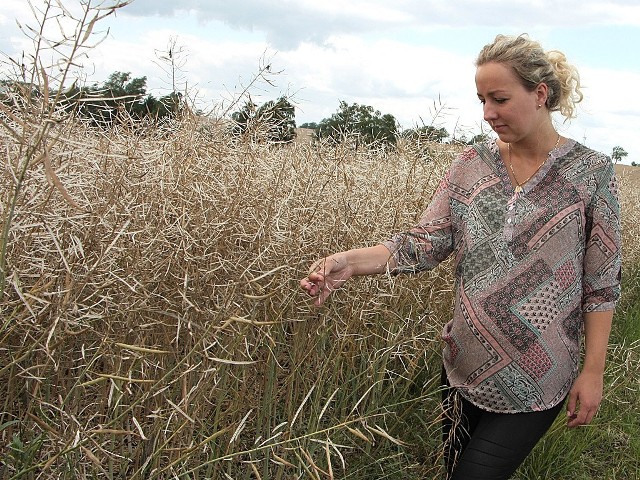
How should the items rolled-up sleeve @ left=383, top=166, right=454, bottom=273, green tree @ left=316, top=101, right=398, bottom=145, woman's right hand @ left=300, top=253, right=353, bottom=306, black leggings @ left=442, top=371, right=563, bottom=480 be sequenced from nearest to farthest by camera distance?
woman's right hand @ left=300, top=253, right=353, bottom=306, black leggings @ left=442, top=371, right=563, bottom=480, rolled-up sleeve @ left=383, top=166, right=454, bottom=273, green tree @ left=316, top=101, right=398, bottom=145

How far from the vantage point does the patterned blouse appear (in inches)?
96.6

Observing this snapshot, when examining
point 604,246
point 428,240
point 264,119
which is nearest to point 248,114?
point 264,119

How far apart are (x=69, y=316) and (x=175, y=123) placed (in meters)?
1.18

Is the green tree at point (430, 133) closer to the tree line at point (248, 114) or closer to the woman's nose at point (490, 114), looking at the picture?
the tree line at point (248, 114)

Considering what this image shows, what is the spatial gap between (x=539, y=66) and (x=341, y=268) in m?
0.86

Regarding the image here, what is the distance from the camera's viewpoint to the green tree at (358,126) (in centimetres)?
400

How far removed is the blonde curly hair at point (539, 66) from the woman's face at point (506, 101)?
0.02m

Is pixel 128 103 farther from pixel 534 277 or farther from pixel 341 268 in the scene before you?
pixel 534 277

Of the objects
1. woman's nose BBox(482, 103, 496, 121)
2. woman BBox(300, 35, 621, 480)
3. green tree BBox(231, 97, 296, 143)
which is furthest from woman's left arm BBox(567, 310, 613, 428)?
green tree BBox(231, 97, 296, 143)

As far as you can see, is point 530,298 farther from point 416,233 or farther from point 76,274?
point 76,274

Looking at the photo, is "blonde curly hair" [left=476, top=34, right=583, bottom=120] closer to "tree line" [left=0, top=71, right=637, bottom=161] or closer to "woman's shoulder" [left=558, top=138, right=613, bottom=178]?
"woman's shoulder" [left=558, top=138, right=613, bottom=178]

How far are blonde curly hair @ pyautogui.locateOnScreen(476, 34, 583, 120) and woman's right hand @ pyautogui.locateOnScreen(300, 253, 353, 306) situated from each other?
763 millimetres

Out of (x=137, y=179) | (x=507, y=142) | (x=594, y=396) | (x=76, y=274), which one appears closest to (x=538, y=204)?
(x=507, y=142)

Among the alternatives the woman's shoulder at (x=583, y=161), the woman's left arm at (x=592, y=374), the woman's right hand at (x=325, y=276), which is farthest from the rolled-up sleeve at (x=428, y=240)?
the woman's left arm at (x=592, y=374)
